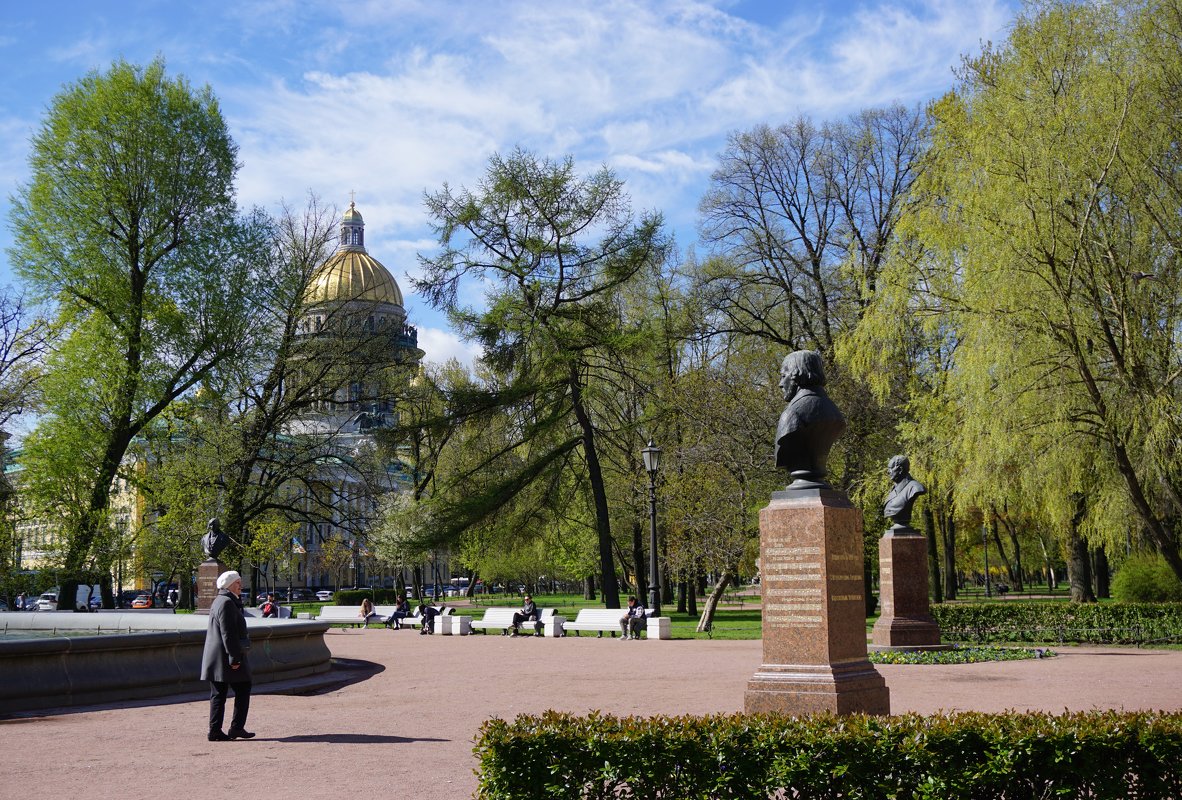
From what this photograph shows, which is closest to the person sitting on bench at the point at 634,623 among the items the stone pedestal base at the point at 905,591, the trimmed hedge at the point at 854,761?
the stone pedestal base at the point at 905,591

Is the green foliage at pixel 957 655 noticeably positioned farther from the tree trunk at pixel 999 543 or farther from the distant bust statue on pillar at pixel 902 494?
the tree trunk at pixel 999 543

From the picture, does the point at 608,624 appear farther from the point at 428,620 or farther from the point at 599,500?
the point at 599,500

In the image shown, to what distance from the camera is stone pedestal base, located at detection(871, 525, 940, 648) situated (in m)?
18.9

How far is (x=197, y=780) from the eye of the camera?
823 cm

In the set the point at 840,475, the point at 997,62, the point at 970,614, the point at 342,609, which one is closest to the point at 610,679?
the point at 970,614

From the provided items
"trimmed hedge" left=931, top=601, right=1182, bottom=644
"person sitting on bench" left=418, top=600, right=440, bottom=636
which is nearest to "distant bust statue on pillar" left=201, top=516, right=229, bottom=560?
"person sitting on bench" left=418, top=600, right=440, bottom=636

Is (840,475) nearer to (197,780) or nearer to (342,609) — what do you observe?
(342,609)

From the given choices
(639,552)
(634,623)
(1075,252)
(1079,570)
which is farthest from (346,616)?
(1075,252)

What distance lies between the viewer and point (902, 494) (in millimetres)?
18906

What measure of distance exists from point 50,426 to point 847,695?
27.0 meters

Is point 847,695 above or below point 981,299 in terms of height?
below

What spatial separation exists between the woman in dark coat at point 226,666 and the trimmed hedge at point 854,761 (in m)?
4.38

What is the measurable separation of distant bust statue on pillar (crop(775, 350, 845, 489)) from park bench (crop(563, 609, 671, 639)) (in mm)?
17069

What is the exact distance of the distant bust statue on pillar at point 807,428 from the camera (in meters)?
10.0
